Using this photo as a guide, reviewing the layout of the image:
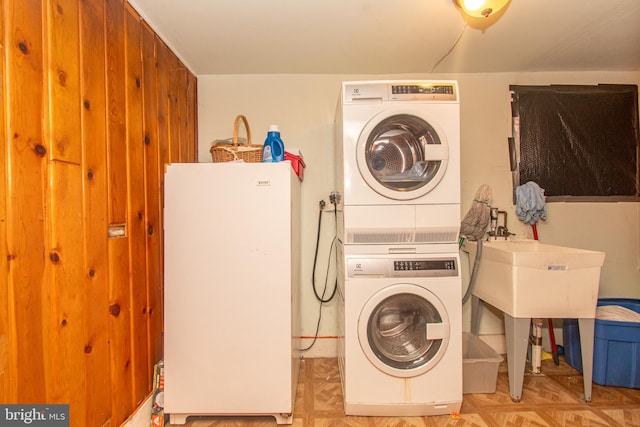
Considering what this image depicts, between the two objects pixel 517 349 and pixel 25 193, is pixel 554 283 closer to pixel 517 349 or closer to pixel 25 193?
pixel 517 349

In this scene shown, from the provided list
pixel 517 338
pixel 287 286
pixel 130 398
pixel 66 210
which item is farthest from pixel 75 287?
pixel 517 338

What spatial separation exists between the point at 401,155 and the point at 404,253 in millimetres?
568

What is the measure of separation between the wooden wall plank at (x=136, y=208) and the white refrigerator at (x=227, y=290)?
0.13 meters

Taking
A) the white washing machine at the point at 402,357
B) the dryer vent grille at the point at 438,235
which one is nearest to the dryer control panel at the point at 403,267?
the white washing machine at the point at 402,357

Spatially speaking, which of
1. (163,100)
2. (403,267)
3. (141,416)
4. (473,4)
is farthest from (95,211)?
(473,4)

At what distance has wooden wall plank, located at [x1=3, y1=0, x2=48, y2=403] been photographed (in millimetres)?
903

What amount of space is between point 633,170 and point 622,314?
118cm

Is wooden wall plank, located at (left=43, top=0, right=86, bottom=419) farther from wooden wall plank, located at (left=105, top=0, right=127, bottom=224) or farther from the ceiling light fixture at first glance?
the ceiling light fixture

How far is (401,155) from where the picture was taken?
5.59ft

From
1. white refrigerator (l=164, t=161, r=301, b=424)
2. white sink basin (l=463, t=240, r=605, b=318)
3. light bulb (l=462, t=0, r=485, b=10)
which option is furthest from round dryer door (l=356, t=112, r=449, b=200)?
white sink basin (l=463, t=240, r=605, b=318)

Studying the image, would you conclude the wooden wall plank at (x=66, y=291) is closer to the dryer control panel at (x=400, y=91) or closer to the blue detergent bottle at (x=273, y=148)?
the blue detergent bottle at (x=273, y=148)

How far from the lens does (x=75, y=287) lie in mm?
1113

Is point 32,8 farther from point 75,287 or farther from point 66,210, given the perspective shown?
point 75,287

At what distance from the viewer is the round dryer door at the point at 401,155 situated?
1588mm
